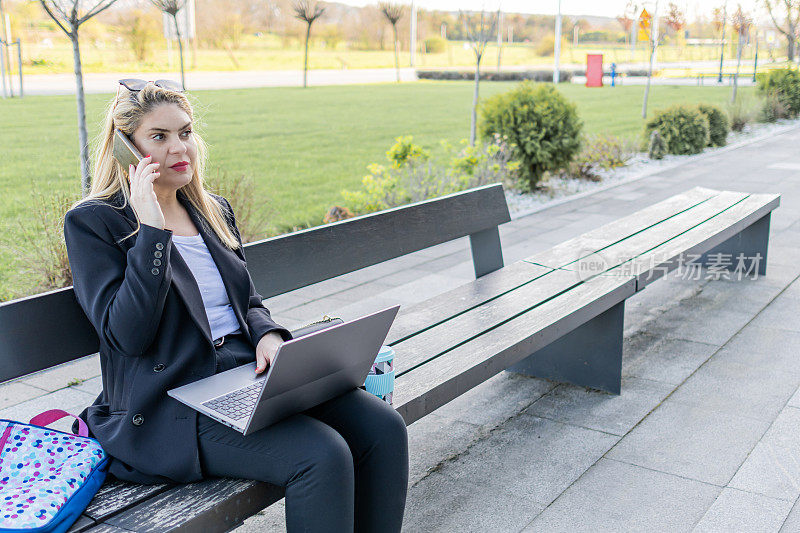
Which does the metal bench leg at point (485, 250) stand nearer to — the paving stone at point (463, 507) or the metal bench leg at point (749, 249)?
the paving stone at point (463, 507)

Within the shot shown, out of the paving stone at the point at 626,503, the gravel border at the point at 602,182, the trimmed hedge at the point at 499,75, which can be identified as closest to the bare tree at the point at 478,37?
the gravel border at the point at 602,182

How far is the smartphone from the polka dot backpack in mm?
680

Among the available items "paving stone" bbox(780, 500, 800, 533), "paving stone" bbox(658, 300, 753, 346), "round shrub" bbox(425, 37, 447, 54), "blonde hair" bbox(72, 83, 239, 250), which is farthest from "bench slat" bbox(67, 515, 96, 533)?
"round shrub" bbox(425, 37, 447, 54)

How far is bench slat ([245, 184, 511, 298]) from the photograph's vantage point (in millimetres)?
2961

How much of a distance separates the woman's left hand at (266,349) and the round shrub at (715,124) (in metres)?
12.0

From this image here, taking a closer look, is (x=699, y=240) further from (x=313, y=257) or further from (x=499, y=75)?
(x=499, y=75)

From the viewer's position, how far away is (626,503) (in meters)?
2.85

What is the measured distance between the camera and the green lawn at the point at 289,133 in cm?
888

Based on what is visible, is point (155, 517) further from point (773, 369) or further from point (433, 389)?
point (773, 369)

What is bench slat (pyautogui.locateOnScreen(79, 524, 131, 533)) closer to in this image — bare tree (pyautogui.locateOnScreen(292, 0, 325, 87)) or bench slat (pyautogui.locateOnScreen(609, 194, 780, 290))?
bench slat (pyautogui.locateOnScreen(609, 194, 780, 290))

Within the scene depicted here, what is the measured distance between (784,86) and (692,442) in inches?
690

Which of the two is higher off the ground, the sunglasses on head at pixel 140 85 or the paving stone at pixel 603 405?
the sunglasses on head at pixel 140 85

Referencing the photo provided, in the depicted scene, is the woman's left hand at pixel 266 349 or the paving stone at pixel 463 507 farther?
the paving stone at pixel 463 507

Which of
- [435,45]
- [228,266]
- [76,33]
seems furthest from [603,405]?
[435,45]
